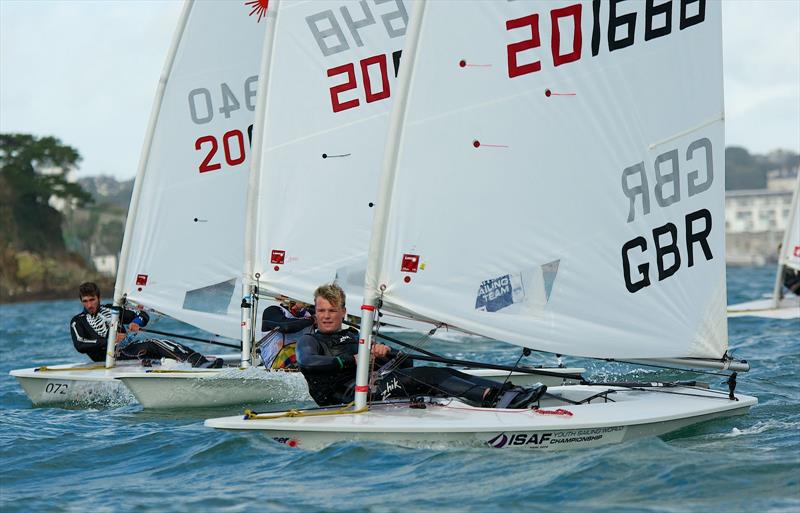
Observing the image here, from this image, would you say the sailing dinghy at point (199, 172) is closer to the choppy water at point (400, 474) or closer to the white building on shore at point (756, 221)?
the choppy water at point (400, 474)

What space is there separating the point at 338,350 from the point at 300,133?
373cm

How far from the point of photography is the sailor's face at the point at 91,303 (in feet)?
36.0

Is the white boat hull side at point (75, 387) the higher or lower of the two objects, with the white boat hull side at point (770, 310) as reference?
lower

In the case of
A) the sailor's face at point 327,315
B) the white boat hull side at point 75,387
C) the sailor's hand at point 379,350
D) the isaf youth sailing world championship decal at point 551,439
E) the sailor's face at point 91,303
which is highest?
the sailor's face at point 91,303

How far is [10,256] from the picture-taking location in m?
51.4

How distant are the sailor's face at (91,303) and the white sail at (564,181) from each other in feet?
15.7

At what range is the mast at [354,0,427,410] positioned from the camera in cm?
696

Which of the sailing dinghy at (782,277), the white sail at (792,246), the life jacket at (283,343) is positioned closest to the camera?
the life jacket at (283,343)

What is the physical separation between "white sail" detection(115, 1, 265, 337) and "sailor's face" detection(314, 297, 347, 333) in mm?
4381

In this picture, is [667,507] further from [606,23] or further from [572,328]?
[606,23]

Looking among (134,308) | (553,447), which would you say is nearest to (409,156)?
(553,447)

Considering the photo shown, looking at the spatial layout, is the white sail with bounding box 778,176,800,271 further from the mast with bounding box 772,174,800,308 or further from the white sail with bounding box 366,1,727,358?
the white sail with bounding box 366,1,727,358

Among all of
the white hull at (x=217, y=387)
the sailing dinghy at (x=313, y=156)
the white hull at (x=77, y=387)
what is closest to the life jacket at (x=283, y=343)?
the white hull at (x=217, y=387)

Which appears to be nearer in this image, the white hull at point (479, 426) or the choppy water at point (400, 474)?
the choppy water at point (400, 474)
